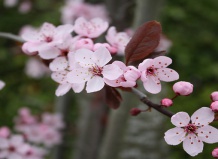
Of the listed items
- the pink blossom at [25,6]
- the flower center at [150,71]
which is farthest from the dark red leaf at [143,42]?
the pink blossom at [25,6]

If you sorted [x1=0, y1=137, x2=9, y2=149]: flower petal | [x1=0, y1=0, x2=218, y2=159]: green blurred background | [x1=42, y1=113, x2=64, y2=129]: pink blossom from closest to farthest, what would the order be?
[x1=0, y1=137, x2=9, y2=149]: flower petal → [x1=42, y1=113, x2=64, y2=129]: pink blossom → [x1=0, y1=0, x2=218, y2=159]: green blurred background

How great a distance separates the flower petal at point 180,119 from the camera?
3.00 feet

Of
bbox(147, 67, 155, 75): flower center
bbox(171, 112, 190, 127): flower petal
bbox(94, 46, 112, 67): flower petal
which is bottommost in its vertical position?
bbox(171, 112, 190, 127): flower petal

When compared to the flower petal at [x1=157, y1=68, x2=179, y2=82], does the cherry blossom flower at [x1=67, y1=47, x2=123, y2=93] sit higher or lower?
higher

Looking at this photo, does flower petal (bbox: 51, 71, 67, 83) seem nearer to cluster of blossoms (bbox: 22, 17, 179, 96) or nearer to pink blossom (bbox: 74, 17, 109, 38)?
cluster of blossoms (bbox: 22, 17, 179, 96)

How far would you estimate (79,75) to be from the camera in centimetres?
102

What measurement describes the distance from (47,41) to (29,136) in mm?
969

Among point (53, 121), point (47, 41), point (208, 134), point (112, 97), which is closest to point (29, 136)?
point (53, 121)

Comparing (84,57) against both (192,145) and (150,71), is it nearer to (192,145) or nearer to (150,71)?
(150,71)

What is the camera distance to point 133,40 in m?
1.03

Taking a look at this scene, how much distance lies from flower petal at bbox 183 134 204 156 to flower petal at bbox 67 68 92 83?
28 centimetres

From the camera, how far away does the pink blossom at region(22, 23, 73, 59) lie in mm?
1138

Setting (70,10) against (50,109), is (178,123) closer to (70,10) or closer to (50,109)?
(70,10)

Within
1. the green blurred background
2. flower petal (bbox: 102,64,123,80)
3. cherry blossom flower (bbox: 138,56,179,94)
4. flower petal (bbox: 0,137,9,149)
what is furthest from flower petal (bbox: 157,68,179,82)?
the green blurred background
